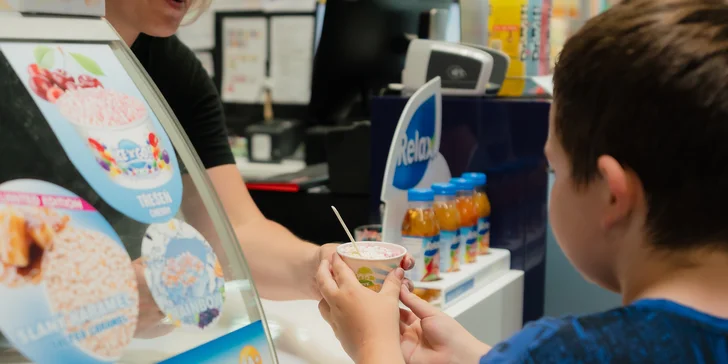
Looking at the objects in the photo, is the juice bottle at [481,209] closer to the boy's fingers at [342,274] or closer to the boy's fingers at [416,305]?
the boy's fingers at [416,305]

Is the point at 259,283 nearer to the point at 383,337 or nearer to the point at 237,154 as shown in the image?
the point at 383,337

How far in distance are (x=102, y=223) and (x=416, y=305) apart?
641mm

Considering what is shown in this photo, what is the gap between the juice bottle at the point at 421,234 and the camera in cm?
193

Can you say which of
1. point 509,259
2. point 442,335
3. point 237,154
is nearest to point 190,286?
point 442,335

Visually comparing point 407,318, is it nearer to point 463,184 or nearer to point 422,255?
point 422,255

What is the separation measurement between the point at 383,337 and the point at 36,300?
1.73 ft

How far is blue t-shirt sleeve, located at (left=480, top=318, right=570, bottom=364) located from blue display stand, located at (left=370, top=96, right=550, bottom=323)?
145 centimetres

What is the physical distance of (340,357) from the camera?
137 cm

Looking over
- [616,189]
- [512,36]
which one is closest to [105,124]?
[616,189]

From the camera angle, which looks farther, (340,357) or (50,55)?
(340,357)

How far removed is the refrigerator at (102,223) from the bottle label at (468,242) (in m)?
1.28

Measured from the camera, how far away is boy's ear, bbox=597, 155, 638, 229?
911mm

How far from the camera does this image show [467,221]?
2176 mm

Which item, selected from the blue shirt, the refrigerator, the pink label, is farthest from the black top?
the blue shirt
